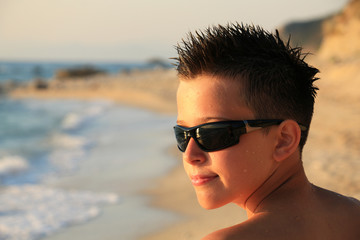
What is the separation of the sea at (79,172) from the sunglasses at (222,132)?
3.05 m

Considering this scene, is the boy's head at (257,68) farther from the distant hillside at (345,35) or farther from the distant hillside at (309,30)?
the distant hillside at (309,30)

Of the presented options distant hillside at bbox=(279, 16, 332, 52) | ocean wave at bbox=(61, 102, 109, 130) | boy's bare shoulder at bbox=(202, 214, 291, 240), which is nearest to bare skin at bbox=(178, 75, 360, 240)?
boy's bare shoulder at bbox=(202, 214, 291, 240)

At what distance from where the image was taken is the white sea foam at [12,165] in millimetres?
7793

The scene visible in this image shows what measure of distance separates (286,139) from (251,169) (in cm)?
21

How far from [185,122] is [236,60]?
35 cm

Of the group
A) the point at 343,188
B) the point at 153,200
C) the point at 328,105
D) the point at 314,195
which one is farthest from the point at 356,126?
the point at 314,195

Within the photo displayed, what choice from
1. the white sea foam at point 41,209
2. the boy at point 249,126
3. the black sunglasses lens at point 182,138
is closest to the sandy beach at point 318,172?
the white sea foam at point 41,209

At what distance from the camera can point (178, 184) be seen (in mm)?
6277

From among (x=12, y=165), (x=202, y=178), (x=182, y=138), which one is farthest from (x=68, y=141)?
(x=202, y=178)

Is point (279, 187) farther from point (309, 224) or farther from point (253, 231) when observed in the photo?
point (253, 231)

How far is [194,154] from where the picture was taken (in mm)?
1762

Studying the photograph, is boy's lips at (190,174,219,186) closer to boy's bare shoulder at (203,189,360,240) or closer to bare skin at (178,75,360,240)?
bare skin at (178,75,360,240)

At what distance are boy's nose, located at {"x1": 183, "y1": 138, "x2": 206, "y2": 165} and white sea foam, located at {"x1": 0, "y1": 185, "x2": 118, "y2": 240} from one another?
3450 millimetres

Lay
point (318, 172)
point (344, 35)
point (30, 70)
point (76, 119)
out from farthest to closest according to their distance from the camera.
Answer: point (30, 70) → point (344, 35) → point (76, 119) → point (318, 172)
